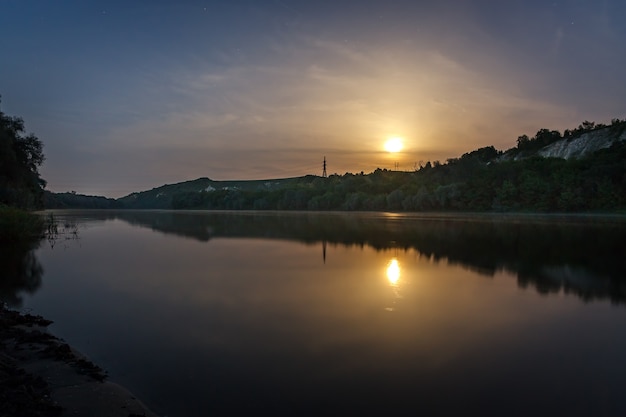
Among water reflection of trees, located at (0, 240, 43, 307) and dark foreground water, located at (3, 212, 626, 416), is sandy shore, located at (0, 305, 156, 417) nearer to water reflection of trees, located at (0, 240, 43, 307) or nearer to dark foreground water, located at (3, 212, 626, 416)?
dark foreground water, located at (3, 212, 626, 416)

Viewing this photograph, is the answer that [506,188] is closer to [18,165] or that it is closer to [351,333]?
[18,165]

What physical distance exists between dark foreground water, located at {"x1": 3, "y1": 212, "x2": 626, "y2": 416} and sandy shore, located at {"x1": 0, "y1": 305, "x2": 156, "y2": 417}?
52cm

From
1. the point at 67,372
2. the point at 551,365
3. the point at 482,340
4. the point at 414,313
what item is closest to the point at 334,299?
the point at 414,313

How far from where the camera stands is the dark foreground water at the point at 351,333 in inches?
270

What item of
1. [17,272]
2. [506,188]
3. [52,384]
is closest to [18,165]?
[17,272]

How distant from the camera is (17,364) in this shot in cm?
717

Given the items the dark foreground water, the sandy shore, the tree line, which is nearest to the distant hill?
the tree line

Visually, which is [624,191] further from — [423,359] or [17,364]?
[17,364]

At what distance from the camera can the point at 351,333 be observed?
10.1m

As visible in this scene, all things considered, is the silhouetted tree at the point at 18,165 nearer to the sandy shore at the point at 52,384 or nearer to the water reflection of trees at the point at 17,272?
the water reflection of trees at the point at 17,272

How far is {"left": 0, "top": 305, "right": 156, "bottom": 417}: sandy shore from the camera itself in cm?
558

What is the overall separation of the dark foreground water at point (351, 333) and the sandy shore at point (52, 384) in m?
0.52

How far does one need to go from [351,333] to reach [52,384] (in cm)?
606

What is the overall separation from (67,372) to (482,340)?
8339 mm
